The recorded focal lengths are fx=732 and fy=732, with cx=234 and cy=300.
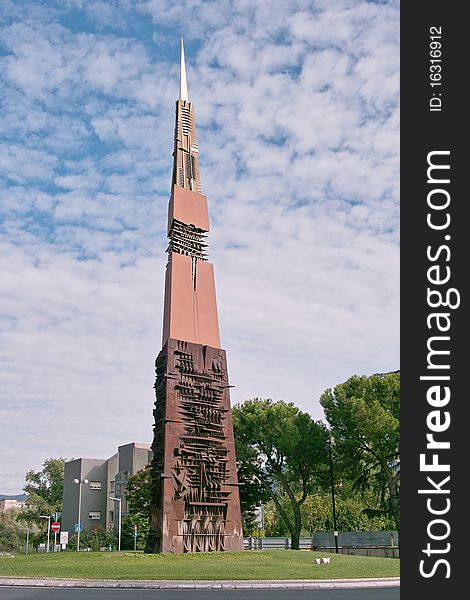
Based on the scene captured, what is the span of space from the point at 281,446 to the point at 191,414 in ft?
59.7

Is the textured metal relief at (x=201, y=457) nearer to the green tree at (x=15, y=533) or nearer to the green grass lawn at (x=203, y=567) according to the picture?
the green grass lawn at (x=203, y=567)

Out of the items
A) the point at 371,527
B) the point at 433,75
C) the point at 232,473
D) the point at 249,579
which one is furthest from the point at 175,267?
the point at 371,527

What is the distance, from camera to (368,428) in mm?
48938

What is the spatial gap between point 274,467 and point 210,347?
63.4 feet

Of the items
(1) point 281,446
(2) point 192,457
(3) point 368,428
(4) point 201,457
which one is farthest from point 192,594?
(1) point 281,446

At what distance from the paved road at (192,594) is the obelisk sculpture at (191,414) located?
44.6 feet

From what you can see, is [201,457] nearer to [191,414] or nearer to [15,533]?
[191,414]

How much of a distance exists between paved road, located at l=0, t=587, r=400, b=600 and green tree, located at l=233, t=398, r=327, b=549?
31691 millimetres

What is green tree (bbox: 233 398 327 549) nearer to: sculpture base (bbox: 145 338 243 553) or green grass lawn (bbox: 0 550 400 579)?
sculpture base (bbox: 145 338 243 553)

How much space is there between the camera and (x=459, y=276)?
1010cm

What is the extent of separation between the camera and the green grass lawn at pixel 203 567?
2294cm

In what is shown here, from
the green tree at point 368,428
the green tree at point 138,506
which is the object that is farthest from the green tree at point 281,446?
the green tree at point 138,506

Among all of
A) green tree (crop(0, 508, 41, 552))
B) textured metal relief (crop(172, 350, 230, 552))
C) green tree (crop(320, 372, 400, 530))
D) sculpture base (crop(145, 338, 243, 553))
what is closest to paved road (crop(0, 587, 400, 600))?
sculpture base (crop(145, 338, 243, 553))

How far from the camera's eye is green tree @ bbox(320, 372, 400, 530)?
161 ft
